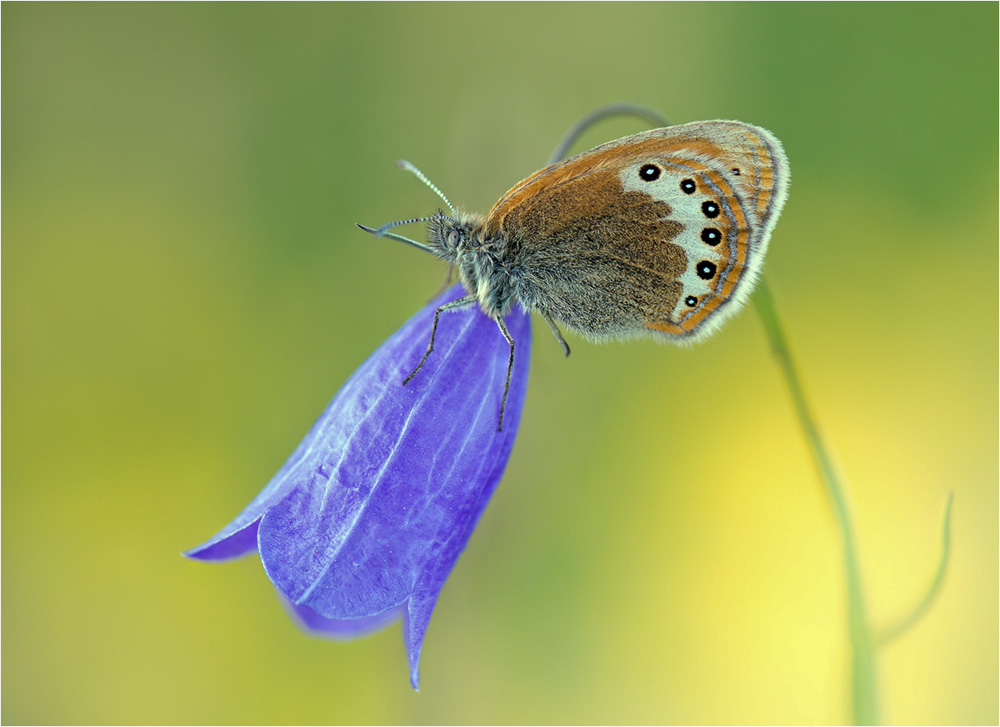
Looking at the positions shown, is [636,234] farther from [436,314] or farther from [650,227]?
[436,314]

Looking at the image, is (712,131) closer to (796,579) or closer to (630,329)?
(630,329)

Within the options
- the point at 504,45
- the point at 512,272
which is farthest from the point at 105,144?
the point at 512,272

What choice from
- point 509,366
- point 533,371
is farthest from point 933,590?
point 533,371

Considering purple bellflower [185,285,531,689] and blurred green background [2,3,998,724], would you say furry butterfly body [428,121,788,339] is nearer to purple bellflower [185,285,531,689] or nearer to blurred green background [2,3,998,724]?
purple bellflower [185,285,531,689]

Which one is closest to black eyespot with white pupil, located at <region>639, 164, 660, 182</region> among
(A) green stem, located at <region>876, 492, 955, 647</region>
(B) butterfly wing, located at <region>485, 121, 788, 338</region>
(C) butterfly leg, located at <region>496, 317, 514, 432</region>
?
(B) butterfly wing, located at <region>485, 121, 788, 338</region>

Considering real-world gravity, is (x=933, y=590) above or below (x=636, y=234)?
below

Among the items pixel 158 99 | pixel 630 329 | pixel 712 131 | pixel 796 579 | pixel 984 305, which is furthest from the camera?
pixel 158 99
